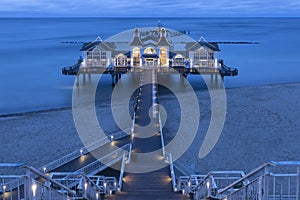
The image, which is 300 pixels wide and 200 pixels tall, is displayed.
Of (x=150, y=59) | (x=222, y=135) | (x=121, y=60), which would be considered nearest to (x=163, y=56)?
(x=150, y=59)

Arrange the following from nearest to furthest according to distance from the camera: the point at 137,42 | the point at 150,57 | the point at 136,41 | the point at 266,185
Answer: the point at 266,185, the point at 150,57, the point at 137,42, the point at 136,41

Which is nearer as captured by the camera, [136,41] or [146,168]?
[146,168]

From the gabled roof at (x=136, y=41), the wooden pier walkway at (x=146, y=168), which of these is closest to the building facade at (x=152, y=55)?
the gabled roof at (x=136, y=41)

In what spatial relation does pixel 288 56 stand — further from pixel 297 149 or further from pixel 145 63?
pixel 297 149

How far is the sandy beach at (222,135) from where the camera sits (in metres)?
15.5

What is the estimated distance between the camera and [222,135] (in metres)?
18.5

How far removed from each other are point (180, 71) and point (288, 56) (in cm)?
3240

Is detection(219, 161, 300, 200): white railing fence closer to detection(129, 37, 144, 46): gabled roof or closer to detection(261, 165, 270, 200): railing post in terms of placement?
detection(261, 165, 270, 200): railing post

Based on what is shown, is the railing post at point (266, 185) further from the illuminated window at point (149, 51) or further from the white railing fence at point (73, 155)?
the illuminated window at point (149, 51)

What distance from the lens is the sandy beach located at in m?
15.5

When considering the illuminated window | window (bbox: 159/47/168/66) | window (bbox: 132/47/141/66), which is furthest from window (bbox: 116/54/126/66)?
window (bbox: 159/47/168/66)

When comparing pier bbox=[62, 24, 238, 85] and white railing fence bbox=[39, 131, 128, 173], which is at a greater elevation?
pier bbox=[62, 24, 238, 85]

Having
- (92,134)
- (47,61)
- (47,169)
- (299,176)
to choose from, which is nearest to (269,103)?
(92,134)

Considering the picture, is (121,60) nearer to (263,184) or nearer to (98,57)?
(98,57)
